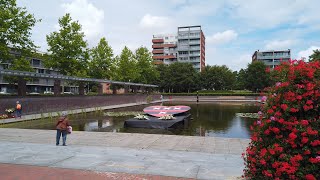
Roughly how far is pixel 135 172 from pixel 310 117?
4.74 m

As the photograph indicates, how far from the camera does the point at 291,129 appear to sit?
5512 millimetres

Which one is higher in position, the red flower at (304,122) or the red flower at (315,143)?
the red flower at (304,122)

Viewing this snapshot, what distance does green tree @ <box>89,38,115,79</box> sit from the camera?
166ft

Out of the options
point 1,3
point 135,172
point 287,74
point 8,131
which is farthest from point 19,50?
point 287,74

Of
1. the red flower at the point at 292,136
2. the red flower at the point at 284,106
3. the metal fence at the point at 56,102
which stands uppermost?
the red flower at the point at 284,106

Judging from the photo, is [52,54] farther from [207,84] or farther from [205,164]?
[207,84]

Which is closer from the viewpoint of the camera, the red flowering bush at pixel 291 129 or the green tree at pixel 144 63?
the red flowering bush at pixel 291 129

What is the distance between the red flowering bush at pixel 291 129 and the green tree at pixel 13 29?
28178 mm

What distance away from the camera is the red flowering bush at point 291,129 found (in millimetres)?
5371

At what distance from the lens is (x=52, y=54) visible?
38.6m

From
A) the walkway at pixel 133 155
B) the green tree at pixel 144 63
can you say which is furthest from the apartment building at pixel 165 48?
the walkway at pixel 133 155

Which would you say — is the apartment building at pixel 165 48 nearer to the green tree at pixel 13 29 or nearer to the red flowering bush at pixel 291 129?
the green tree at pixel 13 29

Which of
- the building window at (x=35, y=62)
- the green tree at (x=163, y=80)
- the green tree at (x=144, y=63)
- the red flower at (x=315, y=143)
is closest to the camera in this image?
the red flower at (x=315, y=143)

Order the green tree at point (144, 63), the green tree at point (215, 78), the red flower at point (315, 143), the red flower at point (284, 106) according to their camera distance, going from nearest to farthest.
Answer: the red flower at point (315, 143) < the red flower at point (284, 106) < the green tree at point (144, 63) < the green tree at point (215, 78)
